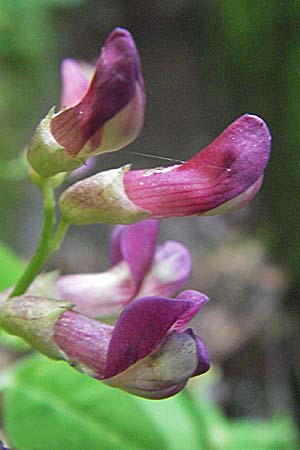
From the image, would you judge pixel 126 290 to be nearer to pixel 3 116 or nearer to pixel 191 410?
pixel 191 410

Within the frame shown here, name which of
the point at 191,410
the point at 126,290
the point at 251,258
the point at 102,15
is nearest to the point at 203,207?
the point at 126,290

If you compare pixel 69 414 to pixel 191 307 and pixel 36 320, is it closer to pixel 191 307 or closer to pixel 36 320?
pixel 36 320

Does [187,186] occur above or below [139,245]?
above

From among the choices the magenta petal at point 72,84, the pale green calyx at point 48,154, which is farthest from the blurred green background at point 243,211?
the pale green calyx at point 48,154

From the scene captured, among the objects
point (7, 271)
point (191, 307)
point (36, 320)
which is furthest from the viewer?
point (7, 271)

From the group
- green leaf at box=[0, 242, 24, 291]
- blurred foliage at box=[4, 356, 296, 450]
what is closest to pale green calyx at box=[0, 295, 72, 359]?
blurred foliage at box=[4, 356, 296, 450]

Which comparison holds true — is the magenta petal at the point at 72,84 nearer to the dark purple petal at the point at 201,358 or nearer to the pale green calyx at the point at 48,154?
the pale green calyx at the point at 48,154

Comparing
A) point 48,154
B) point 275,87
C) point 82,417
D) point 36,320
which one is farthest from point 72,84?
point 275,87
